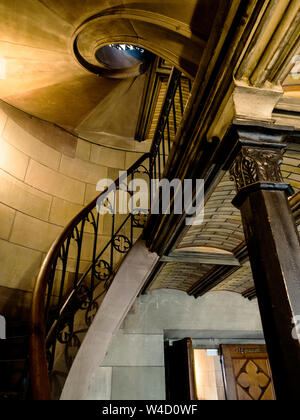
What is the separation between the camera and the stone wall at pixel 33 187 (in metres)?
3.37

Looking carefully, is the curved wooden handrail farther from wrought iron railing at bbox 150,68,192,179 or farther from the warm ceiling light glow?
the warm ceiling light glow

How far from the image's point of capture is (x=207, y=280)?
459cm

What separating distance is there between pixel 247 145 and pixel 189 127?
1.64 feet

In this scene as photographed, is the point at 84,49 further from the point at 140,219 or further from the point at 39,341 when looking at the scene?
the point at 39,341

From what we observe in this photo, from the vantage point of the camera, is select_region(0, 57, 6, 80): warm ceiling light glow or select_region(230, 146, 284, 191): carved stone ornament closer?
select_region(230, 146, 284, 191): carved stone ornament

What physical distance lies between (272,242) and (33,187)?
3.47 metres

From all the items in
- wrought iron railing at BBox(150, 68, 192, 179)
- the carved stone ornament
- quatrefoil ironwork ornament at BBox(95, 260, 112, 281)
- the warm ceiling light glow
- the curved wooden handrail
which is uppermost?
the warm ceiling light glow

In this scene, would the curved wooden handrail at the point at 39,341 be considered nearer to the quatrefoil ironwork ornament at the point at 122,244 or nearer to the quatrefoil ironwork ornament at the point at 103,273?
the quatrefoil ironwork ornament at the point at 103,273

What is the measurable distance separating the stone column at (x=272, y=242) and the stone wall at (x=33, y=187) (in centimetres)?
291

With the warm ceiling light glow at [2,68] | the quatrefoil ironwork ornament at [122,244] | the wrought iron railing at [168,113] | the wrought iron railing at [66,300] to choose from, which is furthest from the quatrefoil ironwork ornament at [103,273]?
the warm ceiling light glow at [2,68]

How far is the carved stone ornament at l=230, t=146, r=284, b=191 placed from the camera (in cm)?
140

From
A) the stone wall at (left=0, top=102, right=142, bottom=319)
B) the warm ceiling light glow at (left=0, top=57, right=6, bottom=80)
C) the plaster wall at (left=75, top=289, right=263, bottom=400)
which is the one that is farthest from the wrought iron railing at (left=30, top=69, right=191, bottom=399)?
the warm ceiling light glow at (left=0, top=57, right=6, bottom=80)

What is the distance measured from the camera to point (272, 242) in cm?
120

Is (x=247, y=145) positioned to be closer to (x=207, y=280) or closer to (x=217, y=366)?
(x=207, y=280)
